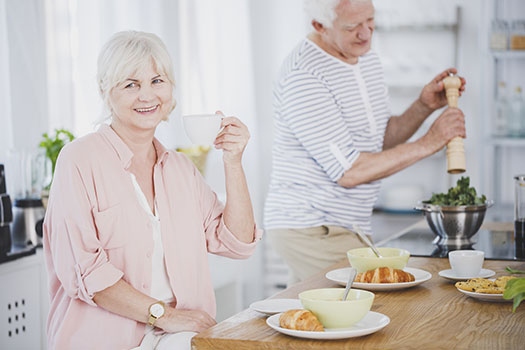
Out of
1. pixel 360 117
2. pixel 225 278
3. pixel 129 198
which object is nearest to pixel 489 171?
pixel 225 278

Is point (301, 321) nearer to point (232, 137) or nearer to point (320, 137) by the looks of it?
point (232, 137)

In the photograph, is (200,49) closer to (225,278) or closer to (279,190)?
(225,278)

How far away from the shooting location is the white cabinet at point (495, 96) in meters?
4.59

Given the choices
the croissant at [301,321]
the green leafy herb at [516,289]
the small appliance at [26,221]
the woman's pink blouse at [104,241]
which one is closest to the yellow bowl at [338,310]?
the croissant at [301,321]

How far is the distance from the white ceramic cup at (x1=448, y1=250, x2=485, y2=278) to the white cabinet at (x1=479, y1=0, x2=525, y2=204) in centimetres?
263

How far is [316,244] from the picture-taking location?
9.44ft

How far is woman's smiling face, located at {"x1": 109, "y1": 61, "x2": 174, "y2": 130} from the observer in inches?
85.5

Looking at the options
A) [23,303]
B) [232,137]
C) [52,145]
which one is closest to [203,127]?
[232,137]

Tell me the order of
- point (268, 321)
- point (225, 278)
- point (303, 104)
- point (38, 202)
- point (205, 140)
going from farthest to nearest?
1. point (225, 278)
2. point (38, 202)
3. point (303, 104)
4. point (205, 140)
5. point (268, 321)


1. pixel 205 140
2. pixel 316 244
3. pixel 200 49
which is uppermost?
pixel 200 49

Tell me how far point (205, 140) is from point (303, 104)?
2.95 ft

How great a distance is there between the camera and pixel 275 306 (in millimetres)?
1815

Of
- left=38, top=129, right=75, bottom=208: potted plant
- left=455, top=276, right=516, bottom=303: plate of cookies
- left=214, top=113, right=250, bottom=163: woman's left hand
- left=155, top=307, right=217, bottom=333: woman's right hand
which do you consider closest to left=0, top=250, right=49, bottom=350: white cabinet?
left=38, top=129, right=75, bottom=208: potted plant

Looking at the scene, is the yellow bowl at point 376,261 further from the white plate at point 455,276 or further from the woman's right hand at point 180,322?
the woman's right hand at point 180,322
